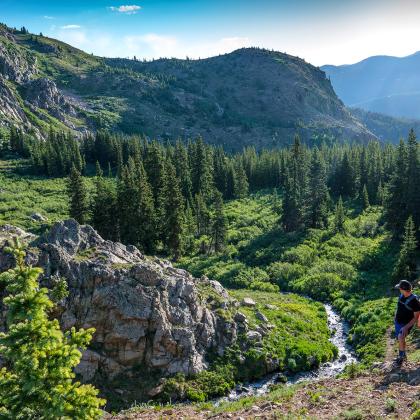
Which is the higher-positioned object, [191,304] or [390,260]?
[191,304]

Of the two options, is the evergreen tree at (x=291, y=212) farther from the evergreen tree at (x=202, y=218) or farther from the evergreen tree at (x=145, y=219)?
the evergreen tree at (x=145, y=219)

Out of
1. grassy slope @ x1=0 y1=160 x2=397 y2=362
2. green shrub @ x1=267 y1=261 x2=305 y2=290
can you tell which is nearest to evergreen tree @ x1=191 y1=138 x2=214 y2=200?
grassy slope @ x1=0 y1=160 x2=397 y2=362

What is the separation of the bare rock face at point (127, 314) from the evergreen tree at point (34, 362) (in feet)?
47.3

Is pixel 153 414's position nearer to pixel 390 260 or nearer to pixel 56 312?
pixel 56 312

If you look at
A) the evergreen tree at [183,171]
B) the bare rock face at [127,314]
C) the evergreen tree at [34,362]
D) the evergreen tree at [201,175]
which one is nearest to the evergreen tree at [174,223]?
the bare rock face at [127,314]

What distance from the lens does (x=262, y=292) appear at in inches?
1818

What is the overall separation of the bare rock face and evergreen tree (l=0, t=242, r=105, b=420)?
14.4 m

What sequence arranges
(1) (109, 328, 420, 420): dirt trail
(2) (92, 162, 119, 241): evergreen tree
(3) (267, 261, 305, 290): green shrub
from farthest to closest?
(2) (92, 162, 119, 241): evergreen tree
(3) (267, 261, 305, 290): green shrub
(1) (109, 328, 420, 420): dirt trail

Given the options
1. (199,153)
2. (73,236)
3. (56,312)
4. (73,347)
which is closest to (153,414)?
(56,312)

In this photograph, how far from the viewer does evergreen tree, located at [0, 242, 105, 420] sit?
10.7 m

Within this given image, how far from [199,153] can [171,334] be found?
240 feet

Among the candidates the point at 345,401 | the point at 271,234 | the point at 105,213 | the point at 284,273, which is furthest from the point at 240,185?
the point at 345,401

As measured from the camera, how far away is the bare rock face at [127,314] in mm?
25906

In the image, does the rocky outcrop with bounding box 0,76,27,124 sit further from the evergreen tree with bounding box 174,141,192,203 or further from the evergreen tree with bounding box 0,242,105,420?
the evergreen tree with bounding box 0,242,105,420
